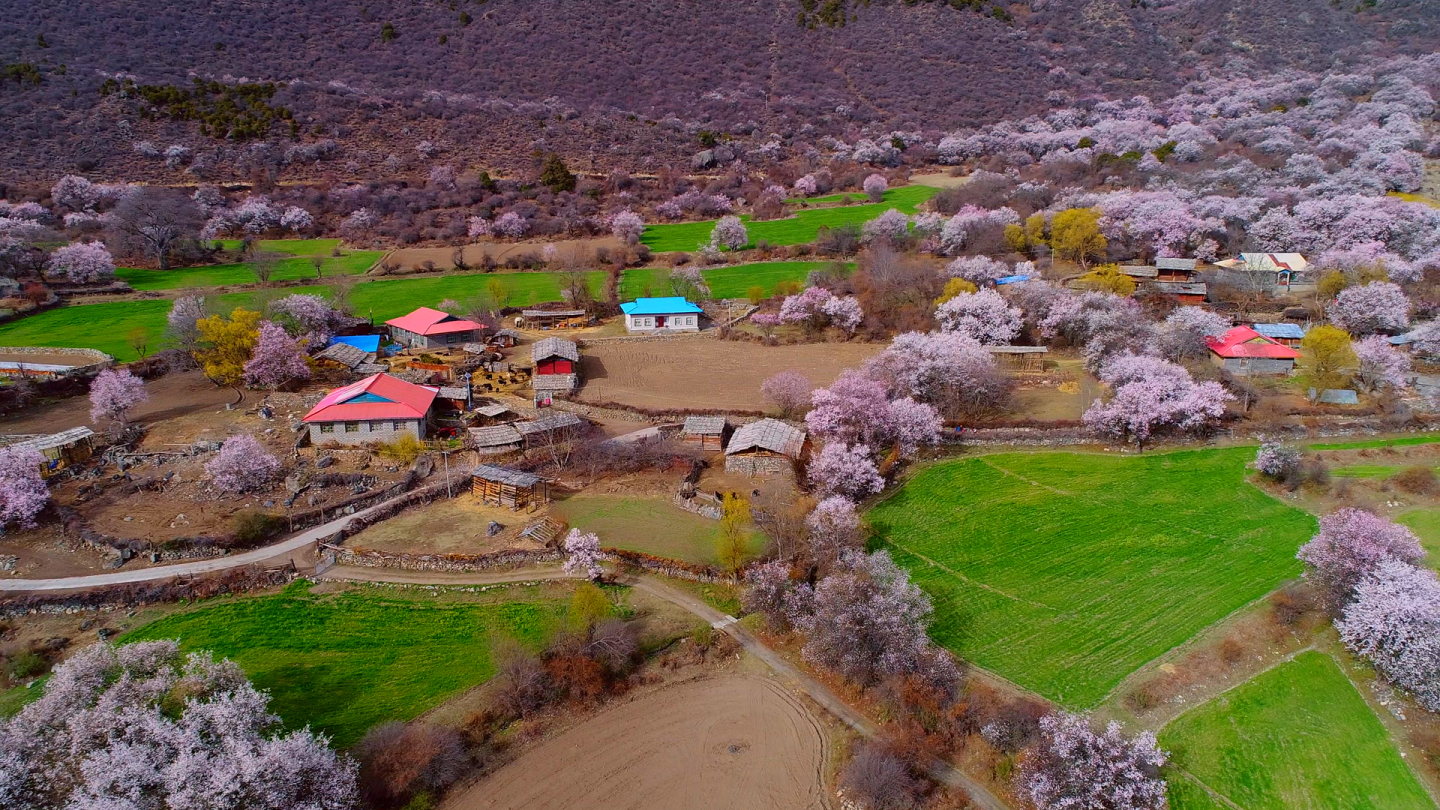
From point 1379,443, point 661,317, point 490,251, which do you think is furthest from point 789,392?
point 490,251

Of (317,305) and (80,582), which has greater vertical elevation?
(317,305)

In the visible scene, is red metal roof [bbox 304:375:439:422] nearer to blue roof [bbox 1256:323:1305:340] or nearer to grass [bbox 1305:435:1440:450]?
grass [bbox 1305:435:1440:450]

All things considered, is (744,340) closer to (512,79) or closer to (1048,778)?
(1048,778)

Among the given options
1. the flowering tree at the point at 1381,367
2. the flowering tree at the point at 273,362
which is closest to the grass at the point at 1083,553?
the flowering tree at the point at 1381,367

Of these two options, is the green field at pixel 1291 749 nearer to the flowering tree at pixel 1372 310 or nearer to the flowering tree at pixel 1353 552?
the flowering tree at pixel 1353 552

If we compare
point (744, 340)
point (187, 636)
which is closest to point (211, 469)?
point (187, 636)
